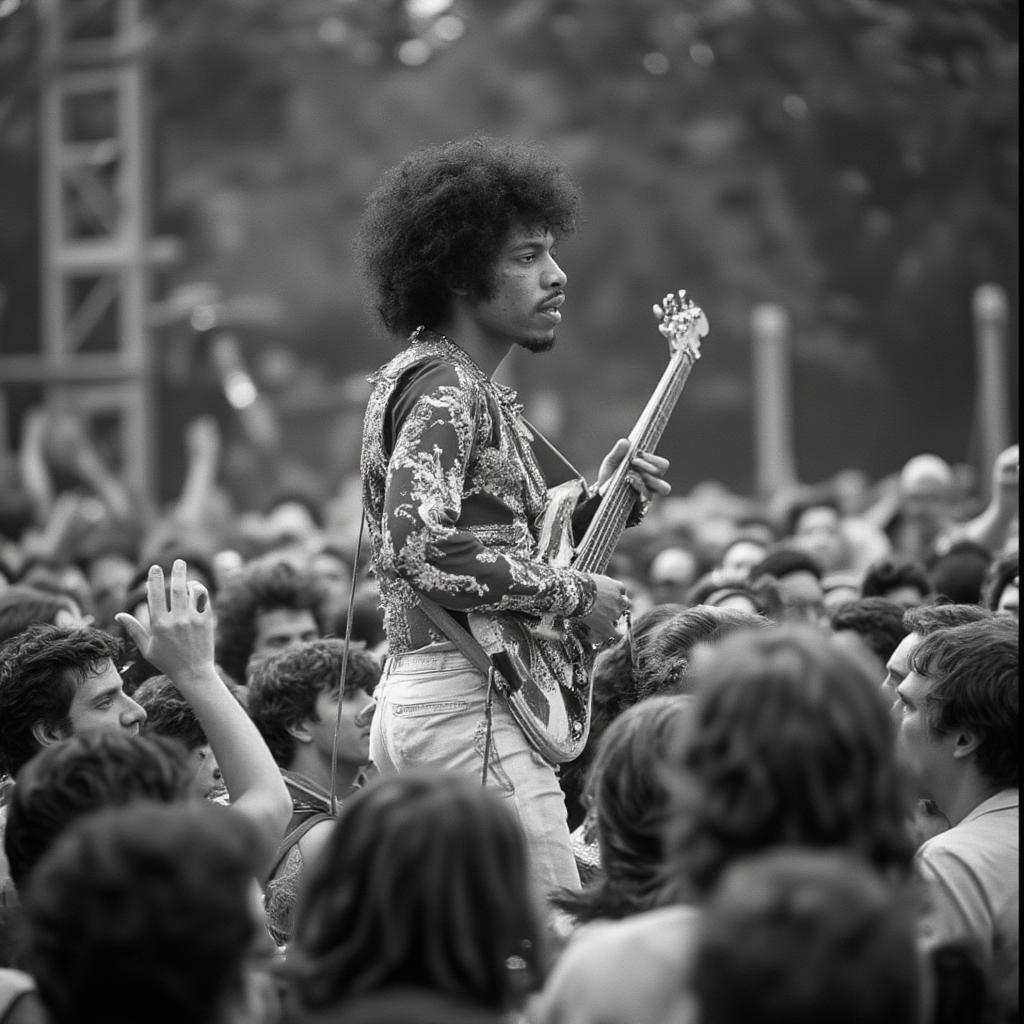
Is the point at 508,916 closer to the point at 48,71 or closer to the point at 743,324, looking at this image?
the point at 48,71

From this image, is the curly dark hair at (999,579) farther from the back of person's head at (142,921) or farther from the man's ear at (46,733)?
the back of person's head at (142,921)

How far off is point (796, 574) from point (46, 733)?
3.70 metres

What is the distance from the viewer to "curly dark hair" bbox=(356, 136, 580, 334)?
Result: 13.5ft

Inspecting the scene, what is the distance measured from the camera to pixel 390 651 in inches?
160

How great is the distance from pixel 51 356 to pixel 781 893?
17.6 metres

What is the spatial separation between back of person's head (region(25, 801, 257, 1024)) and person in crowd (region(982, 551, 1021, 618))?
4.09 metres

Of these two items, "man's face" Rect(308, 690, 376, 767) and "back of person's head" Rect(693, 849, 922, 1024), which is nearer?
"back of person's head" Rect(693, 849, 922, 1024)

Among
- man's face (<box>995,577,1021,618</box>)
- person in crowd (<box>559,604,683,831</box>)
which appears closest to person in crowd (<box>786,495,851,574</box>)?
man's face (<box>995,577,1021,618</box>)

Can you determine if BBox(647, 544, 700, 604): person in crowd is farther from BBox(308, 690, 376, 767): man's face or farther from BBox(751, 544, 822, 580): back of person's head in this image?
BBox(308, 690, 376, 767): man's face

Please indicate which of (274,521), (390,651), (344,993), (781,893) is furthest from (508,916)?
(274,521)

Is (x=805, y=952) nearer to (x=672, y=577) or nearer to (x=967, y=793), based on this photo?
(x=967, y=793)

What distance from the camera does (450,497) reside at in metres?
3.80

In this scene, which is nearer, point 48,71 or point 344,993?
point 344,993

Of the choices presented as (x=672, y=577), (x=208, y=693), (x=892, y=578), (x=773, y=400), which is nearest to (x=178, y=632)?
(x=208, y=693)
